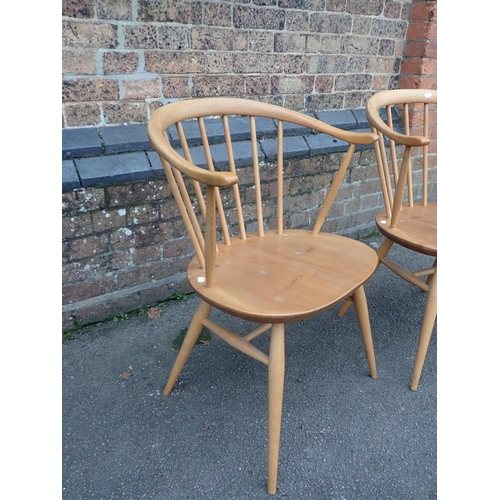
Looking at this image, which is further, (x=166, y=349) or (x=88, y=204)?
(x=166, y=349)

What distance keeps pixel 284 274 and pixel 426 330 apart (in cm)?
60

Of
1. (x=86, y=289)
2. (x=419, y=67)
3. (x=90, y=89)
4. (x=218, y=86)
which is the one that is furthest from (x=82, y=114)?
(x=419, y=67)

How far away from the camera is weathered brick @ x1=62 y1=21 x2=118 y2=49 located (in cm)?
134

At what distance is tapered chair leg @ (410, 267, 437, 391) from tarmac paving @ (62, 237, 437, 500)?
62 millimetres

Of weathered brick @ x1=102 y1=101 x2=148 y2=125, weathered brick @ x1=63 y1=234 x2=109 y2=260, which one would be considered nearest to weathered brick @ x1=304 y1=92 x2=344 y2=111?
weathered brick @ x1=102 y1=101 x2=148 y2=125

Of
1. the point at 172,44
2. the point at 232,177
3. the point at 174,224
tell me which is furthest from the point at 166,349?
the point at 172,44

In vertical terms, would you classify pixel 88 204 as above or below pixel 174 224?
above

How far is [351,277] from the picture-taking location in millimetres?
1178

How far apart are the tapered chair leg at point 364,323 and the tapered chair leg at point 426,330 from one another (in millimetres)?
139

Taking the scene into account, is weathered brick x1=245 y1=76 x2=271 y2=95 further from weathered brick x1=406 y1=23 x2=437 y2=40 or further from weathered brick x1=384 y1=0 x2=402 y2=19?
weathered brick x1=406 y1=23 x2=437 y2=40

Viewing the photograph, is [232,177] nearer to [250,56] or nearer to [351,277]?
[351,277]

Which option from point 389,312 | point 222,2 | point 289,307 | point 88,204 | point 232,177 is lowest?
point 389,312

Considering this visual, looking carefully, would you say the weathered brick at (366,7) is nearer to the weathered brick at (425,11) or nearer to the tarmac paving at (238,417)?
the weathered brick at (425,11)

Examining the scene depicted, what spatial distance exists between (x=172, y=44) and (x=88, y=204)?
0.66m
